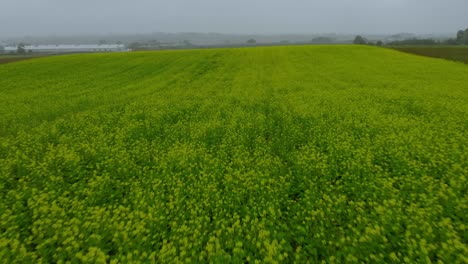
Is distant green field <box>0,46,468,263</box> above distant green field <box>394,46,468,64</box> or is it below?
below

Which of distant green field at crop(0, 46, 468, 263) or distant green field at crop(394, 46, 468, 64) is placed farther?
distant green field at crop(394, 46, 468, 64)

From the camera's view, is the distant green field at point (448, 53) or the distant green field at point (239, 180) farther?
the distant green field at point (448, 53)

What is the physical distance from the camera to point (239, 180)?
22.2 ft

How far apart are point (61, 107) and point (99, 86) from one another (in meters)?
7.64

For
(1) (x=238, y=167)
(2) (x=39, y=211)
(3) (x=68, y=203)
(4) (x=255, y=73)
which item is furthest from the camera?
(4) (x=255, y=73)

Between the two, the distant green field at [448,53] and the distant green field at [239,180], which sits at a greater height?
the distant green field at [448,53]

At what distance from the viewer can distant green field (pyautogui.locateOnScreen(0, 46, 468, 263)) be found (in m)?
4.58

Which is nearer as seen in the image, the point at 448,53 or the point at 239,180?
the point at 239,180

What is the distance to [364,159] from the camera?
7.64 metres

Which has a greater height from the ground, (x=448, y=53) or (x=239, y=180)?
(x=448, y=53)

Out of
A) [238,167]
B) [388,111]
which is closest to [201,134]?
[238,167]

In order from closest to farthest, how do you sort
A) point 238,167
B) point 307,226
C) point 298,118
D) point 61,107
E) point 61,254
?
point 61,254 → point 307,226 → point 238,167 → point 298,118 → point 61,107

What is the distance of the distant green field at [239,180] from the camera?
458 cm

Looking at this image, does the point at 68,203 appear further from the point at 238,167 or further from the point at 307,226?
the point at 307,226
